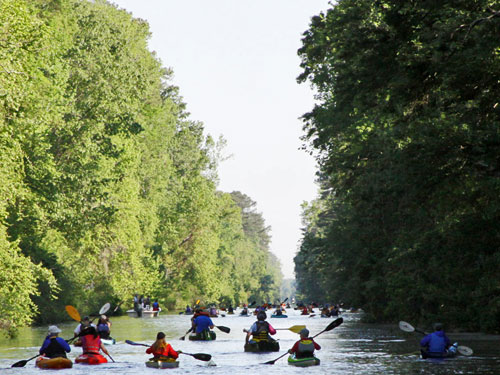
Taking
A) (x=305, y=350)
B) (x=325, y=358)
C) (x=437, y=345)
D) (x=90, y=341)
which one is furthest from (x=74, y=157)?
(x=437, y=345)

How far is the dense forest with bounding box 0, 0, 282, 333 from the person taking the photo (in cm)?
3000

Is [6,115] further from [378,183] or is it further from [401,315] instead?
[401,315]

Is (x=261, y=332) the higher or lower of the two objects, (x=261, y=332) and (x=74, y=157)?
the lower

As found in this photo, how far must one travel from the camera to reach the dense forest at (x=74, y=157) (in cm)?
3000

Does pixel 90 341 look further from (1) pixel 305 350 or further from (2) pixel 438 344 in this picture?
(2) pixel 438 344

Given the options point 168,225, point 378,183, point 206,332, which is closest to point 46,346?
point 206,332

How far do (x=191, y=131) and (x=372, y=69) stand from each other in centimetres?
6521

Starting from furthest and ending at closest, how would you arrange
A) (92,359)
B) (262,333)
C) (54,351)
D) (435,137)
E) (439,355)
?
(262,333) < (439,355) < (92,359) < (54,351) < (435,137)

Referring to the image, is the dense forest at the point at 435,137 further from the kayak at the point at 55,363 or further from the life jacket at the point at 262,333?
the kayak at the point at 55,363

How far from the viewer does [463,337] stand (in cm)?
3225

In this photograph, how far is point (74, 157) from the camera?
4194cm

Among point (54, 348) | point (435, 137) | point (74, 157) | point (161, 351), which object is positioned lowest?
point (161, 351)

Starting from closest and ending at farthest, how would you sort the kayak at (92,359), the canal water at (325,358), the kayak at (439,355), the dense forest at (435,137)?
1. the dense forest at (435,137)
2. the canal water at (325,358)
3. the kayak at (92,359)
4. the kayak at (439,355)

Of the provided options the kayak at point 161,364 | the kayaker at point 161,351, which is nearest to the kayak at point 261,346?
the kayaker at point 161,351
